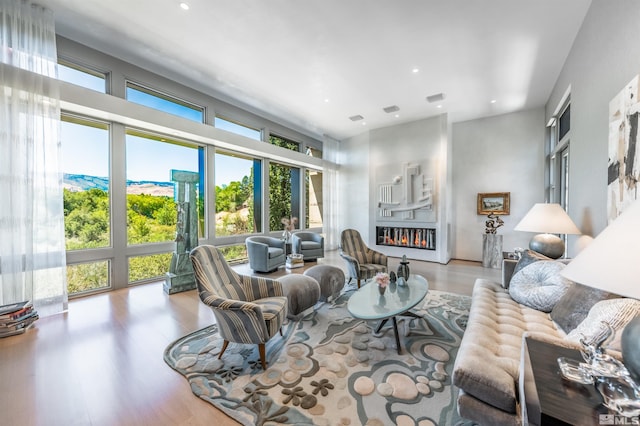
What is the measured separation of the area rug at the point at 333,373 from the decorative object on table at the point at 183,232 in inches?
65.5

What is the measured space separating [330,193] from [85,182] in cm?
559

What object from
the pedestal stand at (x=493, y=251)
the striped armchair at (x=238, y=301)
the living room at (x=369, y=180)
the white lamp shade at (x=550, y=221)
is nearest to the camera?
the living room at (x=369, y=180)

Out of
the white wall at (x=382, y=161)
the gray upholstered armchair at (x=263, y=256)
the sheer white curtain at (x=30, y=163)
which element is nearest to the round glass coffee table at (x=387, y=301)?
the gray upholstered armchair at (x=263, y=256)

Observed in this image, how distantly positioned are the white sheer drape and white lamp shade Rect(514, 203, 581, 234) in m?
5.22

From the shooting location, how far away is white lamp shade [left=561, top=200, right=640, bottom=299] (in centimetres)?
73

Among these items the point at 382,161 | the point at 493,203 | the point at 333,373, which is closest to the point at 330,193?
the point at 382,161

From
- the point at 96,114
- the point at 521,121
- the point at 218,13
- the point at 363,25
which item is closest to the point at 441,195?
the point at 521,121

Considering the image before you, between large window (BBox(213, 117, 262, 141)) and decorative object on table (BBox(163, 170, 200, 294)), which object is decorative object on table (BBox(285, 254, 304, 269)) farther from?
large window (BBox(213, 117, 262, 141))

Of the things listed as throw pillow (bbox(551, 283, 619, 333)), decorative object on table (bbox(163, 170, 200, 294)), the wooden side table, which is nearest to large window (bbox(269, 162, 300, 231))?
decorative object on table (bbox(163, 170, 200, 294))

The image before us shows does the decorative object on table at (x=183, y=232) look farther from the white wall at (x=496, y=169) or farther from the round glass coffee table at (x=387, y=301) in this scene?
the white wall at (x=496, y=169)

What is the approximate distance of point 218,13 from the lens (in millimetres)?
2928

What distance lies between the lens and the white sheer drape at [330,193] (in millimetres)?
7707

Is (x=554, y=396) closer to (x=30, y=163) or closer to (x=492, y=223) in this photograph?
(x=30, y=163)

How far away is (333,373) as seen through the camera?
6.50ft
